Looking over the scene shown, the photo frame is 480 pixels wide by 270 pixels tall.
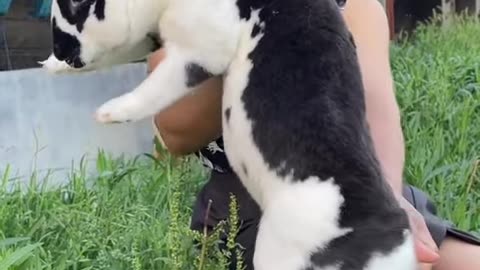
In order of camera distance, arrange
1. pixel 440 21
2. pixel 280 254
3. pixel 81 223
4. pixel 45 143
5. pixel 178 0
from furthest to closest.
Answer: pixel 440 21 < pixel 45 143 < pixel 81 223 < pixel 178 0 < pixel 280 254

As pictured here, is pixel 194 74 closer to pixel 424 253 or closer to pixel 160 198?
pixel 424 253

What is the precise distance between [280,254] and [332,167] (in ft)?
0.41

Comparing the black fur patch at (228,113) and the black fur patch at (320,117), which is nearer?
the black fur patch at (320,117)

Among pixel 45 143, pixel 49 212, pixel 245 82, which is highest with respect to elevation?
pixel 245 82

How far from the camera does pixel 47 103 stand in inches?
150

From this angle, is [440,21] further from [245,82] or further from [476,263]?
[245,82]

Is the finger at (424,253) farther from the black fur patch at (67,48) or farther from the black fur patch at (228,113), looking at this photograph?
the black fur patch at (67,48)

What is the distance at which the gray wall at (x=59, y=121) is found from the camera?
145 inches

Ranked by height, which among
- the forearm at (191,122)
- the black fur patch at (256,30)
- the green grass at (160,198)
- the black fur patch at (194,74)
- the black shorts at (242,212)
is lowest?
the green grass at (160,198)

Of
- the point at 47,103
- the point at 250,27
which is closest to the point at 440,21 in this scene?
the point at 47,103

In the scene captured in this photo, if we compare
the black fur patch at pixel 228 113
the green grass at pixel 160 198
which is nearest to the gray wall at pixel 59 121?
the green grass at pixel 160 198

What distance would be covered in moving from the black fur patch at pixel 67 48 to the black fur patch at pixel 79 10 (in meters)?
0.02

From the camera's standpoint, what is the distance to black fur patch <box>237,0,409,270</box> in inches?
53.9

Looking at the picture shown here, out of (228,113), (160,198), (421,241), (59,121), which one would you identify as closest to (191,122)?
(228,113)
